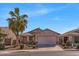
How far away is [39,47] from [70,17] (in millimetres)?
1869

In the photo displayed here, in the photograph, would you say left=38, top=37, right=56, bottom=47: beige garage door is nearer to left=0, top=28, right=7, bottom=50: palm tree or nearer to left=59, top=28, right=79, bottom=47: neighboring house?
left=59, top=28, right=79, bottom=47: neighboring house

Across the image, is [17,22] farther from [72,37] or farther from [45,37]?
[72,37]

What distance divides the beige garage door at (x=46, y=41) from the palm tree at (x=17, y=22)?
95 cm

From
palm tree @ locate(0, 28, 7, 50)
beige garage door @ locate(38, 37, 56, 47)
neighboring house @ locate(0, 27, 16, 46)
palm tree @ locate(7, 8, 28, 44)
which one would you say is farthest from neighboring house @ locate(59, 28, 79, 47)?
palm tree @ locate(0, 28, 7, 50)

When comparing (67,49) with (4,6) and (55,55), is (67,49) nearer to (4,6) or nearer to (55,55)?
(55,55)

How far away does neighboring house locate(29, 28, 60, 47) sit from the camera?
3070cm

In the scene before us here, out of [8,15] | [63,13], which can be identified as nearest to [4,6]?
[8,15]

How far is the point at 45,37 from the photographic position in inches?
1236

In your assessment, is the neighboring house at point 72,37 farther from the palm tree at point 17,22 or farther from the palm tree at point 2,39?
the palm tree at point 2,39

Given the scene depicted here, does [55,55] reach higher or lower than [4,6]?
lower

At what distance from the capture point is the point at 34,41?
→ 3091 cm

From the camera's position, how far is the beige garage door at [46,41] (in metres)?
31.1

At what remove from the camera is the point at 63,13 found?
3038cm

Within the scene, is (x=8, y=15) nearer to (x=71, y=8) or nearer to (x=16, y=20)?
(x=16, y=20)
